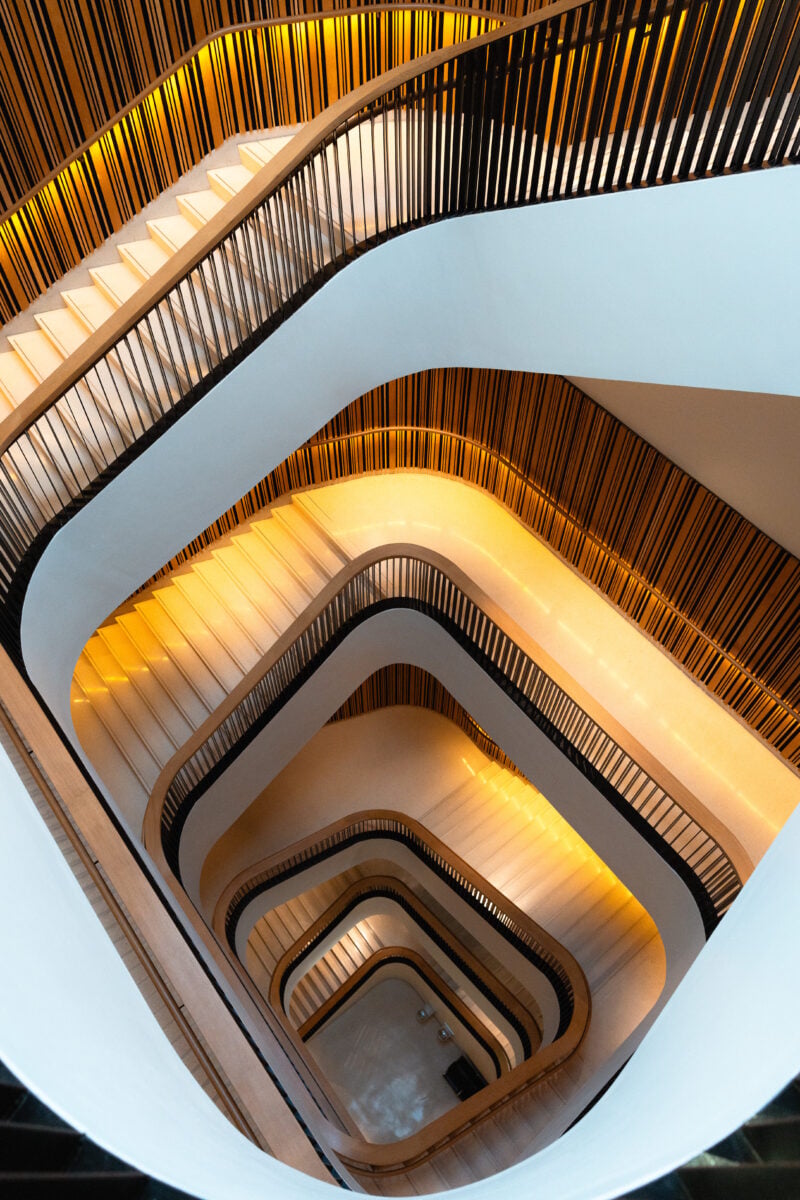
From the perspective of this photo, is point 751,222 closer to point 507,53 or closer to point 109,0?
point 507,53

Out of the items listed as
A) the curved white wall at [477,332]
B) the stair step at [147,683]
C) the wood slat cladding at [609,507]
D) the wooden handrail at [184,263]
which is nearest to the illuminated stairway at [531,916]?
the wood slat cladding at [609,507]

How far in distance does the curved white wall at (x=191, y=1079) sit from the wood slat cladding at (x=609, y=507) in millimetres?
4652

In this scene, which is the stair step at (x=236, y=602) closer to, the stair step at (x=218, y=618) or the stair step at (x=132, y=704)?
the stair step at (x=218, y=618)

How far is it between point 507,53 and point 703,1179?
498 centimetres

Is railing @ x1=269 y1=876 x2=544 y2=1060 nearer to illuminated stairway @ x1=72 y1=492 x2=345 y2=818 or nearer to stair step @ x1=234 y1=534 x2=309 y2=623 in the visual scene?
illuminated stairway @ x1=72 y1=492 x2=345 y2=818

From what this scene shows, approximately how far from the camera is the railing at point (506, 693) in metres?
6.60

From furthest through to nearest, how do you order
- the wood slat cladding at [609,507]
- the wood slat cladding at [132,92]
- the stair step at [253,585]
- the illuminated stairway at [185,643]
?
the stair step at [253,585], the illuminated stairway at [185,643], the wood slat cladding at [609,507], the wood slat cladding at [132,92]

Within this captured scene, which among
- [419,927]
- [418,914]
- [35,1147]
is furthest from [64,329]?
[419,927]

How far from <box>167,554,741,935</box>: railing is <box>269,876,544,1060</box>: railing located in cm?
603

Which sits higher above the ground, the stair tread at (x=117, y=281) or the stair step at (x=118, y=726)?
the stair tread at (x=117, y=281)

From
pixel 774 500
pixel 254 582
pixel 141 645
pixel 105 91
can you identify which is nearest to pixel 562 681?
pixel 774 500

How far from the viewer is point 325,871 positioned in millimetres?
11398

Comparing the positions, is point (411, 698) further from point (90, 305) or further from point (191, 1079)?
point (191, 1079)

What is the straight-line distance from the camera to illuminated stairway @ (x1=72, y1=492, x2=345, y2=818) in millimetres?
7496
